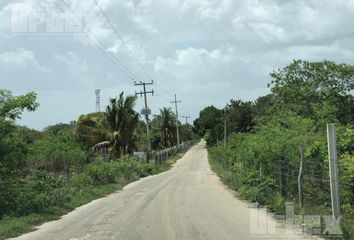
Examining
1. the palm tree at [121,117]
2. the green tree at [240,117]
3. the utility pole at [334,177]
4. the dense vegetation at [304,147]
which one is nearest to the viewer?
the utility pole at [334,177]

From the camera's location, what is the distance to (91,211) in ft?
59.1

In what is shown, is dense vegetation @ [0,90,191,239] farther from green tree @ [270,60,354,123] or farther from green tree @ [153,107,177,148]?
green tree @ [153,107,177,148]

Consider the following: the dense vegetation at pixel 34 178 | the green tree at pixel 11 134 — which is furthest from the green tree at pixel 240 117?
the green tree at pixel 11 134

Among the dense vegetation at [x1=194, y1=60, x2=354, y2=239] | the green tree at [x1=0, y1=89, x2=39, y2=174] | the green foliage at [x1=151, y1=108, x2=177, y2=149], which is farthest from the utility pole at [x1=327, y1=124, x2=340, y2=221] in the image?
the green foliage at [x1=151, y1=108, x2=177, y2=149]

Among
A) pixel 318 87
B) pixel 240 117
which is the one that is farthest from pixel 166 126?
pixel 318 87

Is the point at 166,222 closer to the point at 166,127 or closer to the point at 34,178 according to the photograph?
the point at 34,178

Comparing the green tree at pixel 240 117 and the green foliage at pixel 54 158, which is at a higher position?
the green tree at pixel 240 117

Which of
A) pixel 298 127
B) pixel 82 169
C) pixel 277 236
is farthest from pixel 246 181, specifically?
pixel 82 169

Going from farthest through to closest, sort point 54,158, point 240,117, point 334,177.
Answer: point 240,117 → point 54,158 → point 334,177

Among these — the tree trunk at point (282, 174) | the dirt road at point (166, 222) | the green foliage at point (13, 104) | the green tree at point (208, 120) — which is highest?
the green tree at point (208, 120)

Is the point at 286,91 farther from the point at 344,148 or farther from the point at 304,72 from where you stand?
the point at 344,148

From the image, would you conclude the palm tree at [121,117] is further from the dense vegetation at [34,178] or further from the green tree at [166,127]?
the green tree at [166,127]

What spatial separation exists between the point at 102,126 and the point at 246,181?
130ft

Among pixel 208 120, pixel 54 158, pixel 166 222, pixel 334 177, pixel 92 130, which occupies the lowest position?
pixel 166 222
